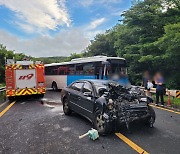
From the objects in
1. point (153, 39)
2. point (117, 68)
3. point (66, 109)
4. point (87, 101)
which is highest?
point (153, 39)

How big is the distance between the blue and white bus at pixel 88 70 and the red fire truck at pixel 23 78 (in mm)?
3959

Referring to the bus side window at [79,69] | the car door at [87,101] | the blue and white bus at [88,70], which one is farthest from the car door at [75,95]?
the bus side window at [79,69]

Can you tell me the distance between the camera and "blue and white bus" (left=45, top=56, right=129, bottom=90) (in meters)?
15.3

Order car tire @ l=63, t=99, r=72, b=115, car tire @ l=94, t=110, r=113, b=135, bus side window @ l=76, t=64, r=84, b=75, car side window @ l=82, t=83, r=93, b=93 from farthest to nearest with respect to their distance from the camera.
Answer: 1. bus side window @ l=76, t=64, r=84, b=75
2. car tire @ l=63, t=99, r=72, b=115
3. car side window @ l=82, t=83, r=93, b=93
4. car tire @ l=94, t=110, r=113, b=135

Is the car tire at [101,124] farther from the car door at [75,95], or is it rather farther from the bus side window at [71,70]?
the bus side window at [71,70]

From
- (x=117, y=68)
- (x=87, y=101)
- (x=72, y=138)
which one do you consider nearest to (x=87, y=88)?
(x=87, y=101)

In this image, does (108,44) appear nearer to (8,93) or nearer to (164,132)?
(8,93)

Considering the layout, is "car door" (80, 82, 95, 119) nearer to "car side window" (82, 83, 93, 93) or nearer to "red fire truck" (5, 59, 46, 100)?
"car side window" (82, 83, 93, 93)

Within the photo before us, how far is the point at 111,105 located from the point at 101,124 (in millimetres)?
640

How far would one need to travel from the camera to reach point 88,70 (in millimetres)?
17125

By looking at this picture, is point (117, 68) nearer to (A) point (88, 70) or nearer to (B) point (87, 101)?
(A) point (88, 70)

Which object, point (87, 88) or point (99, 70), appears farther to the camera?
point (99, 70)

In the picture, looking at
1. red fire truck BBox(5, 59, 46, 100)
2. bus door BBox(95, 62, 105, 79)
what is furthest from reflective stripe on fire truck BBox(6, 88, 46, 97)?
bus door BBox(95, 62, 105, 79)

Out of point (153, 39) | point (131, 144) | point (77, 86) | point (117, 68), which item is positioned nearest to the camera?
point (131, 144)
